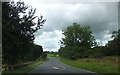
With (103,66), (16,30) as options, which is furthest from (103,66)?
(16,30)

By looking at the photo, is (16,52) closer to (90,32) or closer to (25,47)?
(25,47)

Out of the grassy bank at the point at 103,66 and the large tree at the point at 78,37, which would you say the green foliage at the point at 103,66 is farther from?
the large tree at the point at 78,37

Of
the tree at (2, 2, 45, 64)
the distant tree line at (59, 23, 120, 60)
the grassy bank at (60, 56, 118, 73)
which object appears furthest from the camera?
the distant tree line at (59, 23, 120, 60)

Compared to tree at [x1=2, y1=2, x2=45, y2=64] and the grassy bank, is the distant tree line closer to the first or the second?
the grassy bank

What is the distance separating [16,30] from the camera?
32.7 meters

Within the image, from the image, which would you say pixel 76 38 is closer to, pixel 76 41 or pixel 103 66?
pixel 76 41

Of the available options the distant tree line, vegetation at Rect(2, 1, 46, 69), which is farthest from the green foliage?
the distant tree line

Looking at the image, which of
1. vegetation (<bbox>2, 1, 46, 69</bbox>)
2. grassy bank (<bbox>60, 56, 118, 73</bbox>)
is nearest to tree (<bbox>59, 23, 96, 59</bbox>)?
grassy bank (<bbox>60, 56, 118, 73</bbox>)

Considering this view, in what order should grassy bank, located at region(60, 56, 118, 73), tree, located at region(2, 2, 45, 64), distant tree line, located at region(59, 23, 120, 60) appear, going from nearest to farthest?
tree, located at region(2, 2, 45, 64) < grassy bank, located at region(60, 56, 118, 73) < distant tree line, located at region(59, 23, 120, 60)

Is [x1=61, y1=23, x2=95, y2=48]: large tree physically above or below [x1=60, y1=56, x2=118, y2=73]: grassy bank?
above

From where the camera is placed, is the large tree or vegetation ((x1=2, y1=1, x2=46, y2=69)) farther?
the large tree

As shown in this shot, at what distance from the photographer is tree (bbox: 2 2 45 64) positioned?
2959 centimetres

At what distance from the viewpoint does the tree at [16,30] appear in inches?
1165

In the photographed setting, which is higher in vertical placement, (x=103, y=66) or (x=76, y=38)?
(x=76, y=38)
